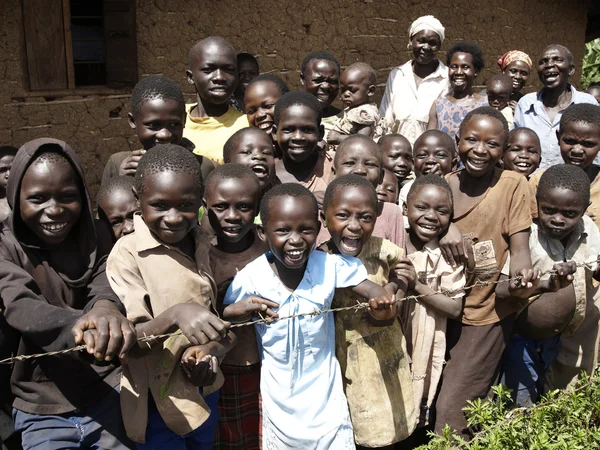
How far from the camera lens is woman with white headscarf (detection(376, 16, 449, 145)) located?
16.9 ft

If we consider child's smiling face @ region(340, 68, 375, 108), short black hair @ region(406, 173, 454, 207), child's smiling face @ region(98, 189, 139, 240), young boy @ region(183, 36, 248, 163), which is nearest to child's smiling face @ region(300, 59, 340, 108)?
child's smiling face @ region(340, 68, 375, 108)

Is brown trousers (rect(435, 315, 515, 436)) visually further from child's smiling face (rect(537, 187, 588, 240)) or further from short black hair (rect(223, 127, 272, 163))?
short black hair (rect(223, 127, 272, 163))

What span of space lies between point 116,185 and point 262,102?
1.05m

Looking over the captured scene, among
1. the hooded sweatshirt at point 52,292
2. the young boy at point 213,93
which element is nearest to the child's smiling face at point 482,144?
the young boy at point 213,93

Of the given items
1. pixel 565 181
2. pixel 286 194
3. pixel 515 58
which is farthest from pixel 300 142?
pixel 515 58

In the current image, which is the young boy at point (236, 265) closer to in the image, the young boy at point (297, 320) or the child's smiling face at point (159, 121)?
the young boy at point (297, 320)

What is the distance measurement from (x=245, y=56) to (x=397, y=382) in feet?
9.68

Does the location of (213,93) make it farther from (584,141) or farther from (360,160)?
(584,141)

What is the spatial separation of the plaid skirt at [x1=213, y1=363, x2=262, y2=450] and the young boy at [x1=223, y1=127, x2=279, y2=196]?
821 mm

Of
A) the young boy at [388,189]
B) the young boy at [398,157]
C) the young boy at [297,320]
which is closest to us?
the young boy at [297,320]

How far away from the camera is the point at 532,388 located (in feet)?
11.1

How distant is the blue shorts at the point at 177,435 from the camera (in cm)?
237

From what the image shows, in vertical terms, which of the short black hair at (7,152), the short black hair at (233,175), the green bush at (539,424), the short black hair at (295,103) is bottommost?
the green bush at (539,424)

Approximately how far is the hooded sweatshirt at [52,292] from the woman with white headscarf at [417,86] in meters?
3.16
